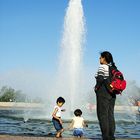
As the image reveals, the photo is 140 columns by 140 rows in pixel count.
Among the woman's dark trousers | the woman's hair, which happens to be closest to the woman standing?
the woman's dark trousers

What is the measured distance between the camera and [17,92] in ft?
412

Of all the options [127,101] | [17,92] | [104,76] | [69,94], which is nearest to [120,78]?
[104,76]

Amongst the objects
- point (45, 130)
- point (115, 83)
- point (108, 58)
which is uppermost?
point (108, 58)

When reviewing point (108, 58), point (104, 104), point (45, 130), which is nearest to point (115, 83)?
point (104, 104)

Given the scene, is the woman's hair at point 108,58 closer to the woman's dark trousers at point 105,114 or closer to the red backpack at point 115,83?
the red backpack at point 115,83

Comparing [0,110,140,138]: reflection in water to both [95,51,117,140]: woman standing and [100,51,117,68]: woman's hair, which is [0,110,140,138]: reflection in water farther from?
[100,51,117,68]: woman's hair

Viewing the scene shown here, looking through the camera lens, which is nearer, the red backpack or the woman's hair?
the red backpack

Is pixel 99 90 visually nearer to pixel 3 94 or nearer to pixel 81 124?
pixel 81 124

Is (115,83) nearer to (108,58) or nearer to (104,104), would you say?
(104,104)

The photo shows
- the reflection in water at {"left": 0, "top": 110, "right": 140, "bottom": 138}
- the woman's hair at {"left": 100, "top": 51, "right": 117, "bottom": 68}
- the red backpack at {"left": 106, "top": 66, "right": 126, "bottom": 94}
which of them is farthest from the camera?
the reflection in water at {"left": 0, "top": 110, "right": 140, "bottom": 138}

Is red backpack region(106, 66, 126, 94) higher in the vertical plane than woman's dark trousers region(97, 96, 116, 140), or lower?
higher

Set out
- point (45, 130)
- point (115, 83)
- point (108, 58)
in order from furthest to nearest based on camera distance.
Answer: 1. point (45, 130)
2. point (108, 58)
3. point (115, 83)

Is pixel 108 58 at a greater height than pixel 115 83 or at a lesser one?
Answer: greater

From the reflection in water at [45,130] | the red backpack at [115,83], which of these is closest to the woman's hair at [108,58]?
the red backpack at [115,83]
